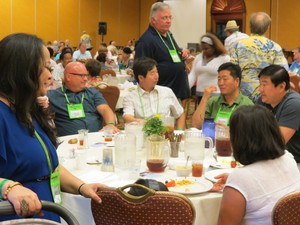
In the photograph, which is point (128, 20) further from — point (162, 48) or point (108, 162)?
point (108, 162)

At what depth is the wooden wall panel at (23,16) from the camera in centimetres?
1677

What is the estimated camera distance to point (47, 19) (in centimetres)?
1773

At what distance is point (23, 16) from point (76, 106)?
1375 cm

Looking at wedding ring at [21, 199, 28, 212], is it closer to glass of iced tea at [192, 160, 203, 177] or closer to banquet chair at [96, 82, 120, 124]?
glass of iced tea at [192, 160, 203, 177]

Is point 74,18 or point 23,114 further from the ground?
point 74,18

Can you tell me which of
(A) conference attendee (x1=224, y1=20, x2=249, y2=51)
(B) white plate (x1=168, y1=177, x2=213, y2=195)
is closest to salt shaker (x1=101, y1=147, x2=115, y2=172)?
(B) white plate (x1=168, y1=177, x2=213, y2=195)

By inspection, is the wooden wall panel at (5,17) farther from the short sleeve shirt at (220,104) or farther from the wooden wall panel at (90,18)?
the short sleeve shirt at (220,104)

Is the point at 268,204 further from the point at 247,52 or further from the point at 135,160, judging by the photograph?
the point at 247,52

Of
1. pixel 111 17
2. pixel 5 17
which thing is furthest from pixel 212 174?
pixel 111 17

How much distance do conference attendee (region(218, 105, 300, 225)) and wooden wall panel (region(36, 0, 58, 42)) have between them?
16362 mm

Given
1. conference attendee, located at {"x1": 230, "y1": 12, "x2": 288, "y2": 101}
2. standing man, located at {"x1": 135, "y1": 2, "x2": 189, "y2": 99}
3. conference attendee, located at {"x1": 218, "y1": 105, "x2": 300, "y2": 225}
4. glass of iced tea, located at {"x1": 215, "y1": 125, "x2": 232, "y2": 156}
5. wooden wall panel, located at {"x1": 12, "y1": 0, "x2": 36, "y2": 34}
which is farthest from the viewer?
wooden wall panel, located at {"x1": 12, "y1": 0, "x2": 36, "y2": 34}

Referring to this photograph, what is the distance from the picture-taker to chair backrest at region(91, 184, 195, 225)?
1.81 meters

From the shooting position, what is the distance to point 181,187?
2377 mm

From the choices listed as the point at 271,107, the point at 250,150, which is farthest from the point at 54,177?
the point at 271,107
